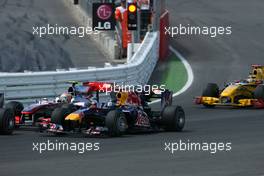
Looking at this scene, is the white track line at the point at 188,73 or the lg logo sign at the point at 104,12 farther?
the lg logo sign at the point at 104,12

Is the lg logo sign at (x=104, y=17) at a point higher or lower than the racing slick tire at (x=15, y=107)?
higher

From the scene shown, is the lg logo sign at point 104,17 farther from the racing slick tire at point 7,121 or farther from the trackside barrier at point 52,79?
the racing slick tire at point 7,121

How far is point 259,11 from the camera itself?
48.3 meters

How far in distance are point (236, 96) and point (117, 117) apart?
303 inches

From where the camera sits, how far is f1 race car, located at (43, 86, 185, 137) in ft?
51.5

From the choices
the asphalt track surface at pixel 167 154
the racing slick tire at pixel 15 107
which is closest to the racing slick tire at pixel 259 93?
the asphalt track surface at pixel 167 154

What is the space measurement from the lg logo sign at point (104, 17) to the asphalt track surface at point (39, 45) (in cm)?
122

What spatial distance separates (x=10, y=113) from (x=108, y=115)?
1.82 metres

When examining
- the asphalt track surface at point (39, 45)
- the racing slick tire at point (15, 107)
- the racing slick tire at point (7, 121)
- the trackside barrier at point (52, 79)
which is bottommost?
the racing slick tire at point (7, 121)

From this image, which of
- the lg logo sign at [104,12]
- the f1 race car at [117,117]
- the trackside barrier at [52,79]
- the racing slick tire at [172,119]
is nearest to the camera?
the f1 race car at [117,117]

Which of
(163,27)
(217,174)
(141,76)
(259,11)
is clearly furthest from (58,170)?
(259,11)

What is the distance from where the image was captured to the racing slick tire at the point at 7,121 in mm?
16083

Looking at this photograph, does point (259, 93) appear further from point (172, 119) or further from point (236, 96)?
point (172, 119)

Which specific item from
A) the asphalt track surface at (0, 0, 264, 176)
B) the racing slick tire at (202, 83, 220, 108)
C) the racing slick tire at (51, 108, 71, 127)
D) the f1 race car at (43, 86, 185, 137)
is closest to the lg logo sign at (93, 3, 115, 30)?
the asphalt track surface at (0, 0, 264, 176)
